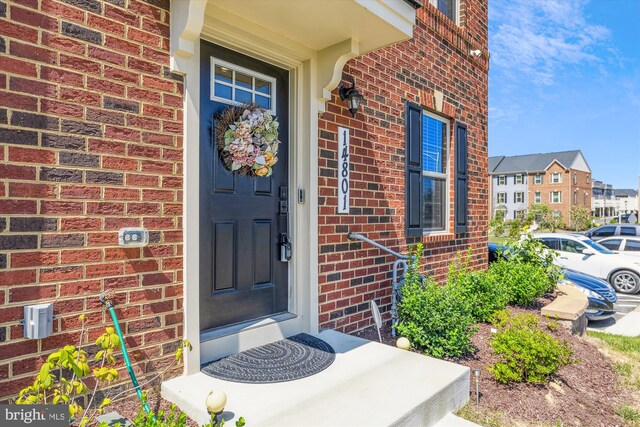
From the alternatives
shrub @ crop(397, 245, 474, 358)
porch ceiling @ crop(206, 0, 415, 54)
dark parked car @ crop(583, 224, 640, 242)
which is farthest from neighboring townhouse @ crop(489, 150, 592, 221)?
porch ceiling @ crop(206, 0, 415, 54)

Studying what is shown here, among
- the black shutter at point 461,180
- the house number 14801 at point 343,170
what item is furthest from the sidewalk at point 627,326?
the house number 14801 at point 343,170

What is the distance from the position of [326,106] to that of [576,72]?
26446 mm

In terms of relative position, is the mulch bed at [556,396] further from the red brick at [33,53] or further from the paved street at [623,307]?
the paved street at [623,307]

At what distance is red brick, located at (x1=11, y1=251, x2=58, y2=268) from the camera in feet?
5.83

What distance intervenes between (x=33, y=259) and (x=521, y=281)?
5.56 metres

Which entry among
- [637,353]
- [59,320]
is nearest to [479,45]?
[637,353]

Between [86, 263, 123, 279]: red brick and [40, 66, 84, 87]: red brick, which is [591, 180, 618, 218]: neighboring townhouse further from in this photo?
[40, 66, 84, 87]: red brick

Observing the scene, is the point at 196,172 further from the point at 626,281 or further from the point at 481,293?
the point at 626,281

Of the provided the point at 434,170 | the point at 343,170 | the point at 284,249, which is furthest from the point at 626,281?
the point at 284,249

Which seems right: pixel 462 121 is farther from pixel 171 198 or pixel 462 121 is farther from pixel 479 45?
pixel 171 198

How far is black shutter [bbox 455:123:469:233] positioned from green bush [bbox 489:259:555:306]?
850 millimetres

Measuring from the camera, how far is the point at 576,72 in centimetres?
2312

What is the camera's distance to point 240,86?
2881 millimetres

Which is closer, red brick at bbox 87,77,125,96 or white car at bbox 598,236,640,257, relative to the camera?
red brick at bbox 87,77,125,96
